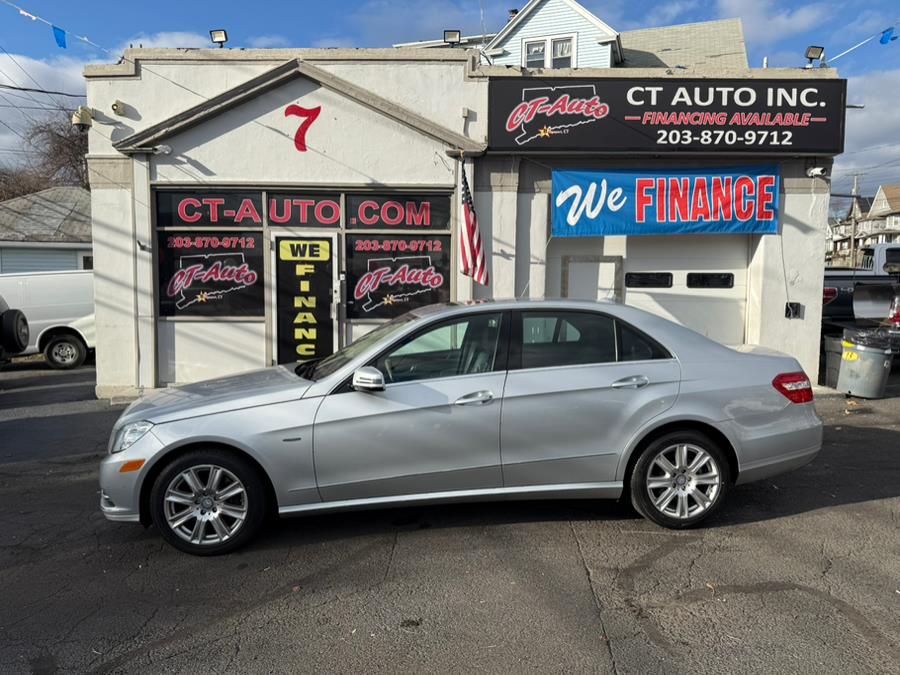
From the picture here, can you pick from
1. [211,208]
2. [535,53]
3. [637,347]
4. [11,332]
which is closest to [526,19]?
→ [535,53]

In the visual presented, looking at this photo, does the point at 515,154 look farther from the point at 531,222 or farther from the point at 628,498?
the point at 628,498

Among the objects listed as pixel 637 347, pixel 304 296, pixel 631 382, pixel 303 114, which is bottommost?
pixel 631 382

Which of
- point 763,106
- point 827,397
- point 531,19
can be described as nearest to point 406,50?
point 763,106

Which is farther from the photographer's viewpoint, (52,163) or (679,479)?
(52,163)

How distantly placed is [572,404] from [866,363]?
21.9ft

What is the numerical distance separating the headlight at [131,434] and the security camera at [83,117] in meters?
6.43

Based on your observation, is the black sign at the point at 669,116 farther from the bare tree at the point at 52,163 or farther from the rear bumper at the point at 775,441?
the bare tree at the point at 52,163

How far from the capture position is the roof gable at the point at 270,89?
903cm

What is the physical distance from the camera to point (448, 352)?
176 inches

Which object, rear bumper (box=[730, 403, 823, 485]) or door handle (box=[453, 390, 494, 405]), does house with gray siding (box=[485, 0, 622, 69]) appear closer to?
rear bumper (box=[730, 403, 823, 485])

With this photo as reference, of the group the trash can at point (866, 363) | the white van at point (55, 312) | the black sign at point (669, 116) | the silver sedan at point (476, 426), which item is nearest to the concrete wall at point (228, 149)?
the black sign at point (669, 116)

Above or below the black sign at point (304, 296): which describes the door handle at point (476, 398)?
below

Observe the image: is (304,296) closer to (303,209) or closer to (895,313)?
(303,209)

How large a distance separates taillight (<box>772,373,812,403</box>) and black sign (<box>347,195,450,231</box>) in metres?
5.87
